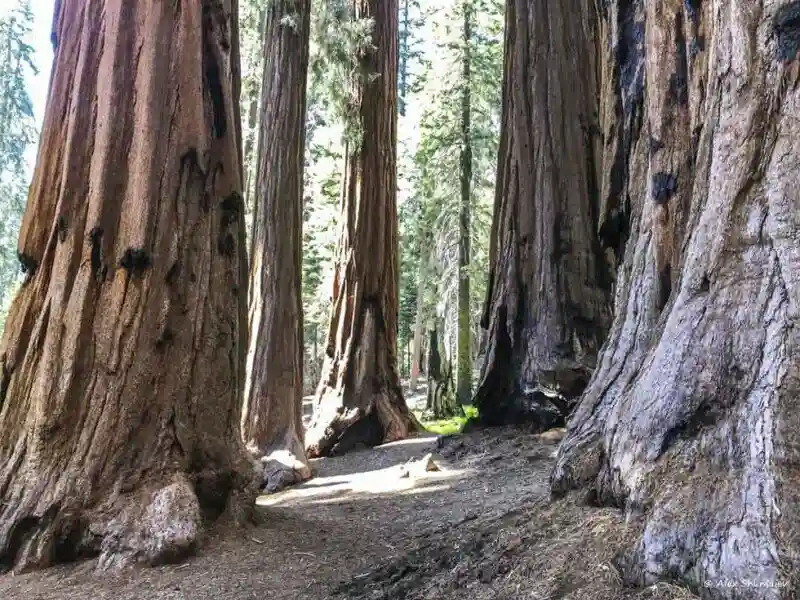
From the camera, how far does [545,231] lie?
7645 millimetres

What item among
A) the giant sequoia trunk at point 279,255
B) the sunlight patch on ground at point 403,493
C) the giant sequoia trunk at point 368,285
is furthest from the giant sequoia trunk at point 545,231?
the giant sequoia trunk at point 368,285

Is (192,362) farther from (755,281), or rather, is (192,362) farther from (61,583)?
(755,281)

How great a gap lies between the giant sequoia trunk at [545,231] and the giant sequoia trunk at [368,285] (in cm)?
279

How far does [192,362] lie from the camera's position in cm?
465

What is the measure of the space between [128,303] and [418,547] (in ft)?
8.49

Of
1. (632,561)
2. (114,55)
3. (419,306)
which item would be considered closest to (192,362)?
(114,55)

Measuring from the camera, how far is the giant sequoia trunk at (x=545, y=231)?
7152 mm

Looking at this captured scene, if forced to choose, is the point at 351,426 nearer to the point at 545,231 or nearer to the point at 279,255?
the point at 279,255

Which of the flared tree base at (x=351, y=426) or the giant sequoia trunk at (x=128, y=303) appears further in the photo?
the flared tree base at (x=351, y=426)

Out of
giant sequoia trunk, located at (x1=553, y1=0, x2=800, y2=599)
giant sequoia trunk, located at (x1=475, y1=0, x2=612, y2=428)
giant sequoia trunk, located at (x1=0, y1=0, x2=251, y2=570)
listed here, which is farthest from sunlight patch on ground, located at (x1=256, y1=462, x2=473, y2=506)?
giant sequoia trunk, located at (x1=553, y1=0, x2=800, y2=599)

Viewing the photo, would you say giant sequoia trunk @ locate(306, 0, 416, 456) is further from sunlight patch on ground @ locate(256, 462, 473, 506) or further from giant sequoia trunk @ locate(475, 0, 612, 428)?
giant sequoia trunk @ locate(475, 0, 612, 428)

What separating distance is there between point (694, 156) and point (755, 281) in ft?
3.27

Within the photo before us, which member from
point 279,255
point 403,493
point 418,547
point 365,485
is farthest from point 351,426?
point 418,547

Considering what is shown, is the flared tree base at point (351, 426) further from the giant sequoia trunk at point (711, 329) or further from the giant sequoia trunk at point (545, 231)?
the giant sequoia trunk at point (711, 329)
